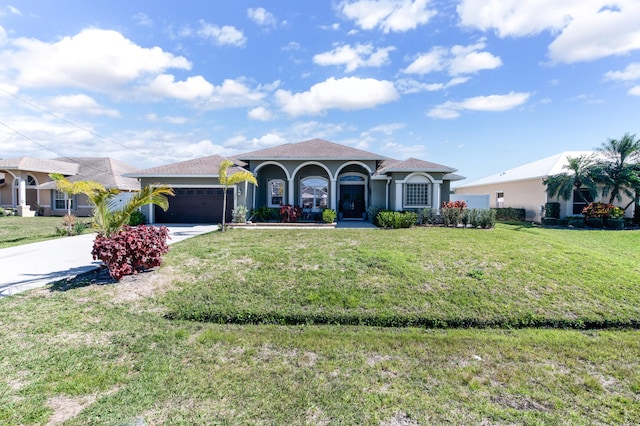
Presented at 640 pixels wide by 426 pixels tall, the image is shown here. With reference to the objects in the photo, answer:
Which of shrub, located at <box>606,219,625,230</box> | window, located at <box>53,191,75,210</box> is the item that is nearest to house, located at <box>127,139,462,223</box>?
shrub, located at <box>606,219,625,230</box>

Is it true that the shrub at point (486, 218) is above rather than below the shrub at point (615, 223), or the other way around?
above

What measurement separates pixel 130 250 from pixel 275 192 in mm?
13532

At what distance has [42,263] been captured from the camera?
924 centimetres

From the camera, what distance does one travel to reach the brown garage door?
18.5 meters

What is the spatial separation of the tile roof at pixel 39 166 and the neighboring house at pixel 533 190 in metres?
38.2

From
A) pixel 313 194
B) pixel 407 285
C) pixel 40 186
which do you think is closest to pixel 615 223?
pixel 313 194

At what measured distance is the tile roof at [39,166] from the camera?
26925mm

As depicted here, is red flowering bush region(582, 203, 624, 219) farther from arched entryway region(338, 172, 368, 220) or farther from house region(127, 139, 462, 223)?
arched entryway region(338, 172, 368, 220)

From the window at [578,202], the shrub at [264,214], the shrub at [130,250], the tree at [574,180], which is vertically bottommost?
the shrub at [130,250]

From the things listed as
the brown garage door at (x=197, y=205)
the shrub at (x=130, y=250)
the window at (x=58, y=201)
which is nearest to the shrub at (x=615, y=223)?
the brown garage door at (x=197, y=205)

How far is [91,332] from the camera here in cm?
534

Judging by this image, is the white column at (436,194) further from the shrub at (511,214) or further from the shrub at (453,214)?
the shrub at (511,214)

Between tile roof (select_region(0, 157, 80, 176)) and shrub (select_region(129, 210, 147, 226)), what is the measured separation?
1768cm

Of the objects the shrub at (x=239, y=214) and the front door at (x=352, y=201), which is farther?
the front door at (x=352, y=201)
